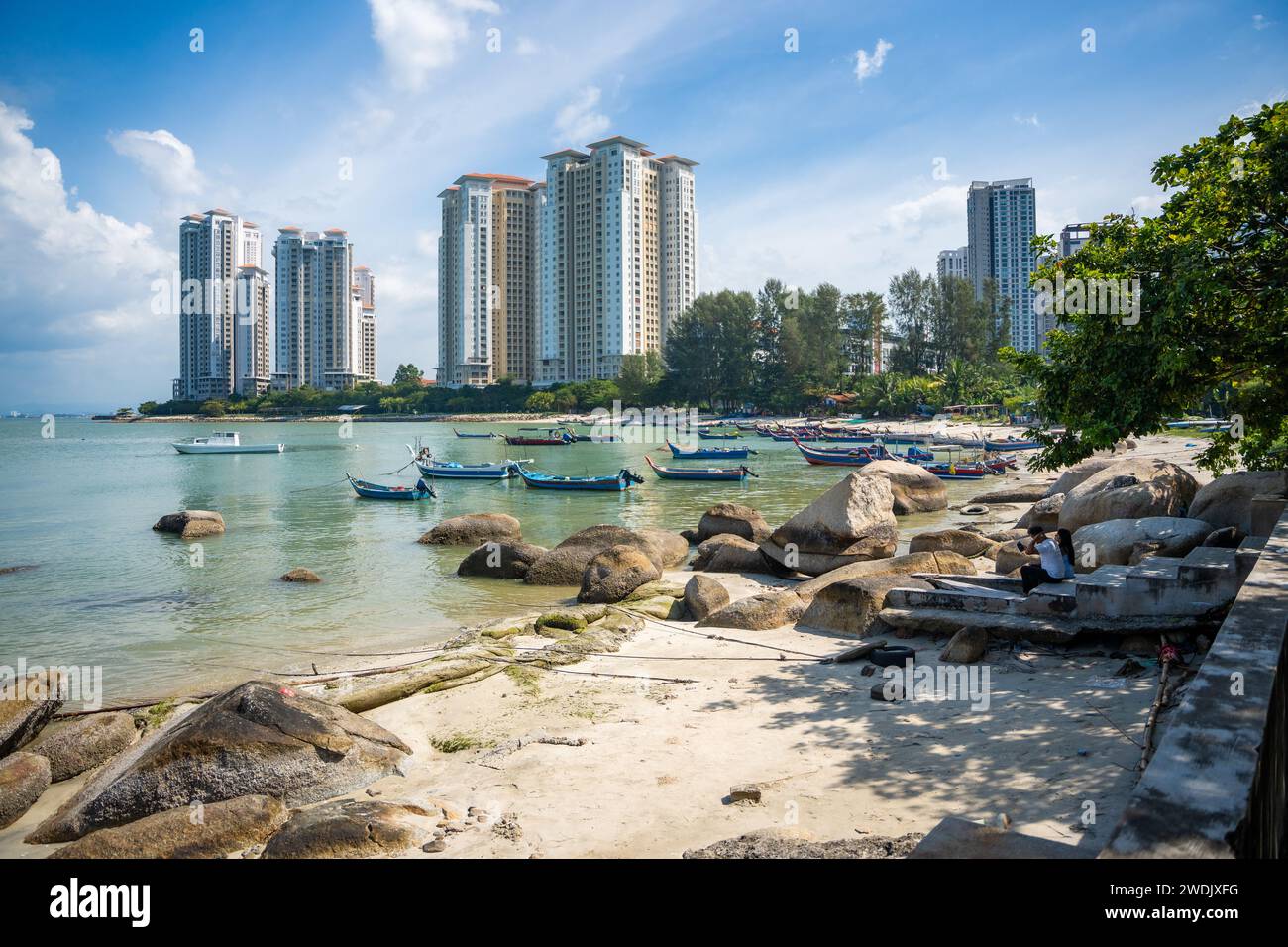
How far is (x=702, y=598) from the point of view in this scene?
532 inches

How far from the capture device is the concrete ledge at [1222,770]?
10.3 ft

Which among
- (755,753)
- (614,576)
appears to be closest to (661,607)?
(614,576)

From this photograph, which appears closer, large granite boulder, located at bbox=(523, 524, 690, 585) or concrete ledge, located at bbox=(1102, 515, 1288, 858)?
concrete ledge, located at bbox=(1102, 515, 1288, 858)

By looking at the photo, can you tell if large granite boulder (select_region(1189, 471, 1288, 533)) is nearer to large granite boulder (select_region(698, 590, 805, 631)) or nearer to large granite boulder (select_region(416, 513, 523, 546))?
large granite boulder (select_region(698, 590, 805, 631))

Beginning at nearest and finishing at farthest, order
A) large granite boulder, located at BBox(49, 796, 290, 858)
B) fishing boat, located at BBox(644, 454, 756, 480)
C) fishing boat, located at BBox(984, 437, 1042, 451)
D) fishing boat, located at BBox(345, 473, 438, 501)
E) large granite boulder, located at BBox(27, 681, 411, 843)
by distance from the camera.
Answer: large granite boulder, located at BBox(49, 796, 290, 858)
large granite boulder, located at BBox(27, 681, 411, 843)
fishing boat, located at BBox(345, 473, 438, 501)
fishing boat, located at BBox(644, 454, 756, 480)
fishing boat, located at BBox(984, 437, 1042, 451)

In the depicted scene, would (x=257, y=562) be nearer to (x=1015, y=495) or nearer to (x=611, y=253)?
(x=1015, y=495)

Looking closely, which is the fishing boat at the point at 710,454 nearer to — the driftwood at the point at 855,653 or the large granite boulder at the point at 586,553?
the large granite boulder at the point at 586,553

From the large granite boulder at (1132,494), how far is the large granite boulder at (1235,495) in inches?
56.8

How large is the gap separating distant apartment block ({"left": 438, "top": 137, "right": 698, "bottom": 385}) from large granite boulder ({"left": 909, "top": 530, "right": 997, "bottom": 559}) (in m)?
120

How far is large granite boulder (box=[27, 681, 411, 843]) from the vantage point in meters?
7.00

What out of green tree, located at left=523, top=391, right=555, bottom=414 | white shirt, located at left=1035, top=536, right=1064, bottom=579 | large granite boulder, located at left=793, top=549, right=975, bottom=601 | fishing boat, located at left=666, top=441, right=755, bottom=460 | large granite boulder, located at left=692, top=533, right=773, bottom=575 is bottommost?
large granite boulder, located at left=692, top=533, right=773, bottom=575

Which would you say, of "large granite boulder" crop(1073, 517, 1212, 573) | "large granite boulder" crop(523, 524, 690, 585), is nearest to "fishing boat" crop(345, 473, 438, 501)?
"large granite boulder" crop(523, 524, 690, 585)
